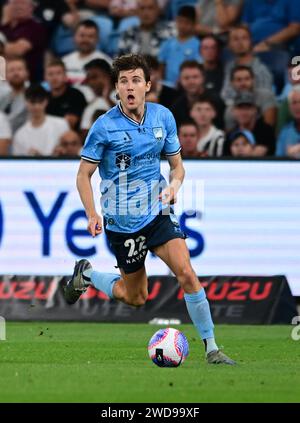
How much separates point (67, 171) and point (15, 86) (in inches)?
117

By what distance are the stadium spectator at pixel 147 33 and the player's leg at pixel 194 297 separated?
365 inches

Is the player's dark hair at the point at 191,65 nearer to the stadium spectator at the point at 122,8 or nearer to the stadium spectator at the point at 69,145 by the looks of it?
the stadium spectator at the point at 69,145

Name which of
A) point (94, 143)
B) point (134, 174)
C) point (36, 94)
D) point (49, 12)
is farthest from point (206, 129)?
point (94, 143)

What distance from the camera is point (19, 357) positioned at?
10852mm

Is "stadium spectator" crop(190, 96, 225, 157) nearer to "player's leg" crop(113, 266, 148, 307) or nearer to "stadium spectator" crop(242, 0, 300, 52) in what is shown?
"stadium spectator" crop(242, 0, 300, 52)

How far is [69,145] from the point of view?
1731cm

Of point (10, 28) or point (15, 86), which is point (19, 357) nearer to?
point (15, 86)

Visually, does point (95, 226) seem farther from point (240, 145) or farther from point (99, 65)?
point (99, 65)

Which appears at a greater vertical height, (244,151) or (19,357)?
(244,151)

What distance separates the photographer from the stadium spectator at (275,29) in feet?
60.7

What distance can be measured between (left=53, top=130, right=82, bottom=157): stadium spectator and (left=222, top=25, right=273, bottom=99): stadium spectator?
2.31 metres
